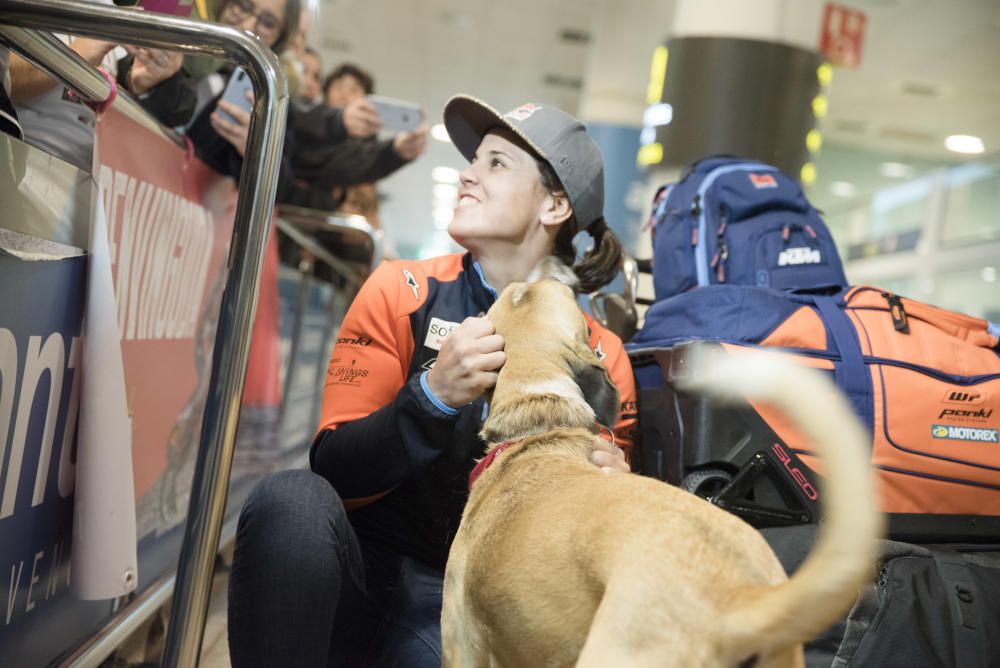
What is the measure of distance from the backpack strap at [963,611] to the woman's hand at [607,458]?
66cm

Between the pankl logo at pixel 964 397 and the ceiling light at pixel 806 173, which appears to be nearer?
the pankl logo at pixel 964 397

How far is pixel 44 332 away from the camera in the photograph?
1514mm

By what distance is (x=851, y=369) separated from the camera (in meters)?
1.85

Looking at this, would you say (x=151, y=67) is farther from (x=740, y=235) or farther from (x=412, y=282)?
(x=740, y=235)

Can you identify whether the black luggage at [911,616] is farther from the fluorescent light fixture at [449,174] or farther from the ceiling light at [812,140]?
the ceiling light at [812,140]

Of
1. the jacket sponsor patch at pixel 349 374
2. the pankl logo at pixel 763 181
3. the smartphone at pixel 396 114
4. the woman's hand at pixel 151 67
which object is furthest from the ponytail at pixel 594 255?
the smartphone at pixel 396 114

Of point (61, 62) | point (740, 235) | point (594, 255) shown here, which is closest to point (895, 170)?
point (740, 235)

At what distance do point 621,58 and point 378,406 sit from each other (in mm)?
8241

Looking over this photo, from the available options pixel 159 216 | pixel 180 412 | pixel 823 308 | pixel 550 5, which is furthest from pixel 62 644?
pixel 550 5

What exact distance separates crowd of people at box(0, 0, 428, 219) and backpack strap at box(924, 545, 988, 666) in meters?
1.68

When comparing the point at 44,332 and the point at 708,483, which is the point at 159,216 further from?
the point at 708,483

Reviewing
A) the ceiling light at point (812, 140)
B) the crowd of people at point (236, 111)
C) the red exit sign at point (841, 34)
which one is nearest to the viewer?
the crowd of people at point (236, 111)

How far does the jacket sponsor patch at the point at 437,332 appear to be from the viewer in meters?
1.83

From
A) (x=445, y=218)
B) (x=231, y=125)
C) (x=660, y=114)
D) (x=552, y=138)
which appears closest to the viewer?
(x=552, y=138)
